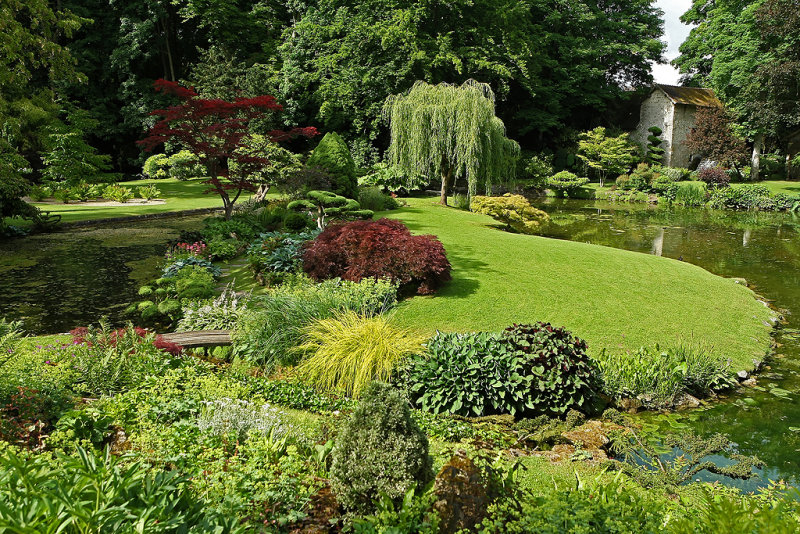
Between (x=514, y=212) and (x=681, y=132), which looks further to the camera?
(x=681, y=132)

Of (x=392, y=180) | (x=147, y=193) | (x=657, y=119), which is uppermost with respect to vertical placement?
(x=657, y=119)

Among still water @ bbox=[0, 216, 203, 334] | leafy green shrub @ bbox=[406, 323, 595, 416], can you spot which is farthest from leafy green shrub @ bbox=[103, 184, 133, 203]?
leafy green shrub @ bbox=[406, 323, 595, 416]

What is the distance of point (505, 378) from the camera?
17.6 ft

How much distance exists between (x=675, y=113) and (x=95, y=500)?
4210cm

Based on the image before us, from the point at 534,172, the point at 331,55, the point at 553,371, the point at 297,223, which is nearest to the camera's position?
the point at 553,371

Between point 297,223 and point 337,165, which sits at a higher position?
point 337,165

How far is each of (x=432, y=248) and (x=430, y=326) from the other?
69.8 inches

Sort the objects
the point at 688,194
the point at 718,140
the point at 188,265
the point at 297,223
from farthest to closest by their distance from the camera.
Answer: the point at 718,140, the point at 688,194, the point at 297,223, the point at 188,265

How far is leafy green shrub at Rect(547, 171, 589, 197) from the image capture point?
29469 mm

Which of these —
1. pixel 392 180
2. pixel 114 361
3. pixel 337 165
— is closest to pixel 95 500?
pixel 114 361

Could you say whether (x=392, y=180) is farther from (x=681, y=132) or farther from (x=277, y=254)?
(x=681, y=132)

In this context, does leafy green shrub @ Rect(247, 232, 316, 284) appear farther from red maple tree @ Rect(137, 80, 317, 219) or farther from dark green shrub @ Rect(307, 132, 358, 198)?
dark green shrub @ Rect(307, 132, 358, 198)

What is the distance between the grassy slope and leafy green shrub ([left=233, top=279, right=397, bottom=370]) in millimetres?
825

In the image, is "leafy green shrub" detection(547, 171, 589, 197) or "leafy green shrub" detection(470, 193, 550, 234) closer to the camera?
"leafy green shrub" detection(470, 193, 550, 234)
